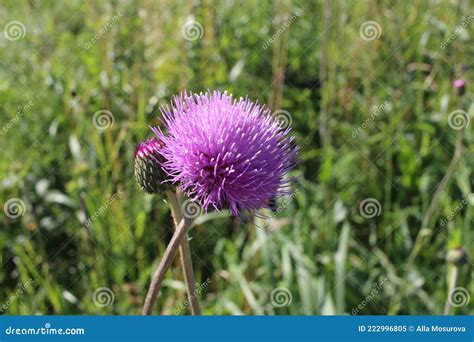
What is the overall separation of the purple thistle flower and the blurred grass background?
1.20 m

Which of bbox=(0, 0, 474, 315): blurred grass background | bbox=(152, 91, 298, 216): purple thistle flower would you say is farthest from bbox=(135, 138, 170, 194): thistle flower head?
bbox=(0, 0, 474, 315): blurred grass background

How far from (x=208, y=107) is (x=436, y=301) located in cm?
195

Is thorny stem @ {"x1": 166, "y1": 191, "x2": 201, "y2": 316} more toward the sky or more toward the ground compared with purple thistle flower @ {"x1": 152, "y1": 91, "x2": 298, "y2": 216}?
more toward the ground

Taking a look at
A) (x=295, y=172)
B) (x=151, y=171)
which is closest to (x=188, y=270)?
(x=151, y=171)

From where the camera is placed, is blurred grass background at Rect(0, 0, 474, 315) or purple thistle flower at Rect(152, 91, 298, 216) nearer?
purple thistle flower at Rect(152, 91, 298, 216)

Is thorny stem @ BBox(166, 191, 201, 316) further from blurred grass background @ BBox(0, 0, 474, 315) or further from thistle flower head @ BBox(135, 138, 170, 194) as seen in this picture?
blurred grass background @ BBox(0, 0, 474, 315)

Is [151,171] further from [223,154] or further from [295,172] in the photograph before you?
[295,172]

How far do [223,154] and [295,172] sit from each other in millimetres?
1839

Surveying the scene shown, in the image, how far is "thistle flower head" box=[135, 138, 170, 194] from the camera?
188 centimetres

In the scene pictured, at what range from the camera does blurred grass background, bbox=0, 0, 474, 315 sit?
10.4 ft

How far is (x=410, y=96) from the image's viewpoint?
13.1 feet

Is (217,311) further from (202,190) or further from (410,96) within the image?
(410,96)

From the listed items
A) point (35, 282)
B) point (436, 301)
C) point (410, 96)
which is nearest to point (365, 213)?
point (436, 301)

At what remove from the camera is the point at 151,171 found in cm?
188
